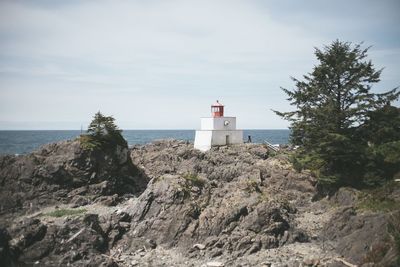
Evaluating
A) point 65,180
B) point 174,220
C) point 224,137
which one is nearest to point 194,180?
point 174,220

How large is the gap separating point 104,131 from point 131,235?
14562mm

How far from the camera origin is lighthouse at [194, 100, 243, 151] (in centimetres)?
4359

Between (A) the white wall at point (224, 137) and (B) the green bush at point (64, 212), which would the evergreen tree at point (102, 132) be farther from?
(A) the white wall at point (224, 137)

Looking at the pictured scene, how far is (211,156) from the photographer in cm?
3969

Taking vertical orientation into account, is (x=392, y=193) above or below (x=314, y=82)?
below

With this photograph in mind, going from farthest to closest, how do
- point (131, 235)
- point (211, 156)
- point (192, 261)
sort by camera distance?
point (211, 156) → point (131, 235) → point (192, 261)

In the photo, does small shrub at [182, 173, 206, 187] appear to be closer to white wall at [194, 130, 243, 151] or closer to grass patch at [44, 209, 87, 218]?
grass patch at [44, 209, 87, 218]

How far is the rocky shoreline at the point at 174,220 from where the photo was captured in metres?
18.9

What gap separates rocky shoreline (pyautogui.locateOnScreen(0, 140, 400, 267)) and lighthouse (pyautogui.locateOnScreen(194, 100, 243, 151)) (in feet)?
35.3

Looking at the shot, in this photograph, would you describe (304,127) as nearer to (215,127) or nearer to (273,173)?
(273,173)

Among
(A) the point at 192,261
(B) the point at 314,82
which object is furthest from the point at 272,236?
(B) the point at 314,82

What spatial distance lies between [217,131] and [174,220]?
22.3 metres

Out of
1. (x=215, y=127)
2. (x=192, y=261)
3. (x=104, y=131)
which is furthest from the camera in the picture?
(x=215, y=127)

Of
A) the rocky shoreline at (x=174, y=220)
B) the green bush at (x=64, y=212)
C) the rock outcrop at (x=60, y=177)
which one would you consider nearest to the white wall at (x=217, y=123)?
the rocky shoreline at (x=174, y=220)
